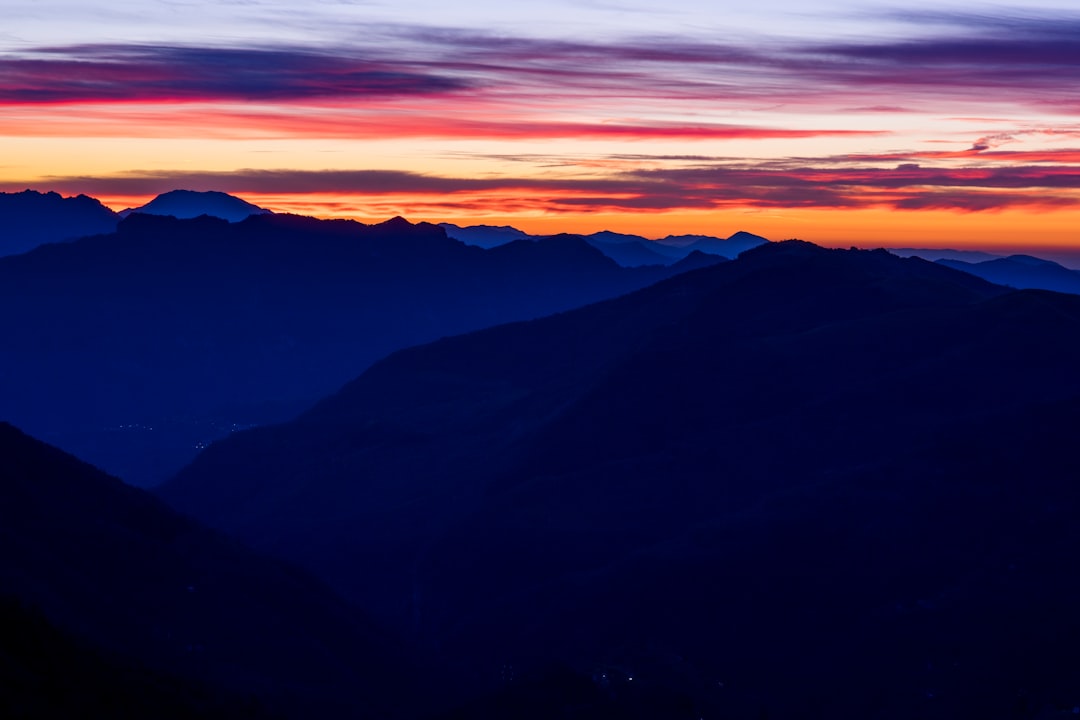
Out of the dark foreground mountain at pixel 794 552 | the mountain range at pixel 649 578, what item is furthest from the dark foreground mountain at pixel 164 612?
the dark foreground mountain at pixel 794 552

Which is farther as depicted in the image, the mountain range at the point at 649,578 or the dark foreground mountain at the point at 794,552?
the dark foreground mountain at the point at 794,552

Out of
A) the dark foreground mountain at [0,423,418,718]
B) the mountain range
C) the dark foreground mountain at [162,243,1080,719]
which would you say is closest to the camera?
the dark foreground mountain at [0,423,418,718]

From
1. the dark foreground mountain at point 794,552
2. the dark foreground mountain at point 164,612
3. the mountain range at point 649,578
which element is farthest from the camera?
the dark foreground mountain at point 794,552

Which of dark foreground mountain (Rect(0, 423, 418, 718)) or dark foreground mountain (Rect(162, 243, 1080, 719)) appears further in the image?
dark foreground mountain (Rect(162, 243, 1080, 719))

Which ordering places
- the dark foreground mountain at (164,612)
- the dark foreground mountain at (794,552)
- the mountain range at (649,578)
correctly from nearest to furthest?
1. the dark foreground mountain at (164,612)
2. the mountain range at (649,578)
3. the dark foreground mountain at (794,552)

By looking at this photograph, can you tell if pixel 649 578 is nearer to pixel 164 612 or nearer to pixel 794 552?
pixel 794 552

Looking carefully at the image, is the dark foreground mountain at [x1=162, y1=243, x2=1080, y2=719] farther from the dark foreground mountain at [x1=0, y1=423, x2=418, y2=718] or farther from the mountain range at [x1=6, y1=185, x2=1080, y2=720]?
the dark foreground mountain at [x1=0, y1=423, x2=418, y2=718]

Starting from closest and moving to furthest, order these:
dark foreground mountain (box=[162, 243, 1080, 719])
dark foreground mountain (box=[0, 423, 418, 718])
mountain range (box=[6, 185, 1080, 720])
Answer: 1. dark foreground mountain (box=[0, 423, 418, 718])
2. mountain range (box=[6, 185, 1080, 720])
3. dark foreground mountain (box=[162, 243, 1080, 719])

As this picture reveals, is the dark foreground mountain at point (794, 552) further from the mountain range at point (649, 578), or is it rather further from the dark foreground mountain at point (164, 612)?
the dark foreground mountain at point (164, 612)

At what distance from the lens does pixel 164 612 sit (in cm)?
11294

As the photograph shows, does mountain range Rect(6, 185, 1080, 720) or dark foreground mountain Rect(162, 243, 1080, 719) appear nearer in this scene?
mountain range Rect(6, 185, 1080, 720)

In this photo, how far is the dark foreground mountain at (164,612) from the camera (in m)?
82.4

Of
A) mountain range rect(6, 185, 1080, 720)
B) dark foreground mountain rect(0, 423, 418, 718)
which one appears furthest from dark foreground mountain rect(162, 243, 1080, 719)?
dark foreground mountain rect(0, 423, 418, 718)

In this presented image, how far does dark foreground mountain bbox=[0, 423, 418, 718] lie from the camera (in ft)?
270
